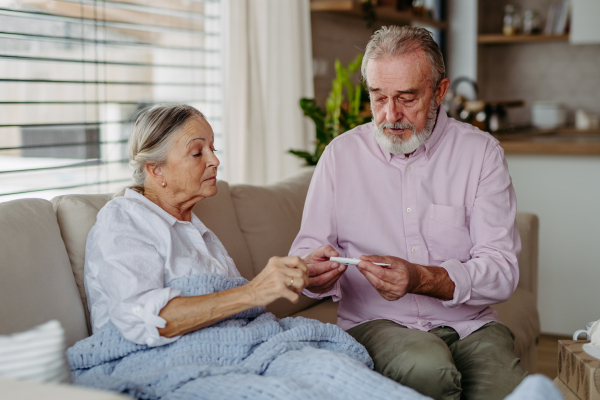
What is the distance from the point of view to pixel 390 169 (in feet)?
5.85

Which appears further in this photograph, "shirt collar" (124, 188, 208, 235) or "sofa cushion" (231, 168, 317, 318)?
"sofa cushion" (231, 168, 317, 318)

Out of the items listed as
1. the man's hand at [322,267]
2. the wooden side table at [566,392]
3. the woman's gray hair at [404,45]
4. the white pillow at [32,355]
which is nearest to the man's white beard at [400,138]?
the woman's gray hair at [404,45]

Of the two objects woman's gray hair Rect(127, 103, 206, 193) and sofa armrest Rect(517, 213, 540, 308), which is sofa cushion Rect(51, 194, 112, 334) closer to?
woman's gray hair Rect(127, 103, 206, 193)

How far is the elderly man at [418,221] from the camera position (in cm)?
159

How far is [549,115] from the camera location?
17.8 feet

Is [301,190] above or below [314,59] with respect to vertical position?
below

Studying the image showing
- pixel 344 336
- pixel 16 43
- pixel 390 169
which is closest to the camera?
pixel 344 336

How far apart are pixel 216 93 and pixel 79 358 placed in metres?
2.26

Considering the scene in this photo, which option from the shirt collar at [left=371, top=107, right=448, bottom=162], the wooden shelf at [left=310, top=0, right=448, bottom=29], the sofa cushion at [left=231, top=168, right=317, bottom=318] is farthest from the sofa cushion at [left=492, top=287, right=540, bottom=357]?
the wooden shelf at [left=310, top=0, right=448, bottom=29]

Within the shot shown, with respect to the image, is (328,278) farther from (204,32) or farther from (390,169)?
(204,32)

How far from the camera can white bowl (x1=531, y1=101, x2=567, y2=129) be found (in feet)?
17.8

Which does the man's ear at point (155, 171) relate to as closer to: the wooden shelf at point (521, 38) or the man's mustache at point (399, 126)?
the man's mustache at point (399, 126)

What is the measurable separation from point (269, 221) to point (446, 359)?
3.29ft

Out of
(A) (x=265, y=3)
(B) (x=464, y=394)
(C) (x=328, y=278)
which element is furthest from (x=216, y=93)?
(B) (x=464, y=394)
